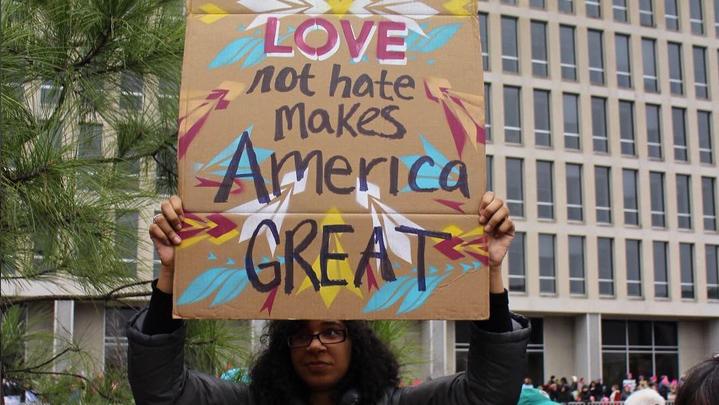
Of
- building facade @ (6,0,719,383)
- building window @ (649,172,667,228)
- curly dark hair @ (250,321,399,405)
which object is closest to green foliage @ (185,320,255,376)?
curly dark hair @ (250,321,399,405)

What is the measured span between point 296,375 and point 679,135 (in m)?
32.6

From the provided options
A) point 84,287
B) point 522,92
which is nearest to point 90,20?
point 84,287

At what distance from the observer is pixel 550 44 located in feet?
106

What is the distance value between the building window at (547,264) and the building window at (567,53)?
468cm

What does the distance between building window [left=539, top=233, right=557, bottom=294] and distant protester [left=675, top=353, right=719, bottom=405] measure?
29664mm

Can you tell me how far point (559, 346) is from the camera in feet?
107

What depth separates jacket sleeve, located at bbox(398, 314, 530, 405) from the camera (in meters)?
2.49

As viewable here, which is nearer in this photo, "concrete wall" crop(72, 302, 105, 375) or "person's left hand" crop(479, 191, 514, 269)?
"person's left hand" crop(479, 191, 514, 269)

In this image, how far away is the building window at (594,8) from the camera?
33.1 meters

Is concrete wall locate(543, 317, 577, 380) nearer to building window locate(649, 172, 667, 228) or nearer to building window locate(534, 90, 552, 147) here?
building window locate(649, 172, 667, 228)

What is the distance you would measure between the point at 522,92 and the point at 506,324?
97.6 ft

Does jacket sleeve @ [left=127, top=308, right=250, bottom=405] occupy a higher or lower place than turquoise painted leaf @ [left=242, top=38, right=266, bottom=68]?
lower

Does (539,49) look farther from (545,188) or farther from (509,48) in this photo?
(545,188)

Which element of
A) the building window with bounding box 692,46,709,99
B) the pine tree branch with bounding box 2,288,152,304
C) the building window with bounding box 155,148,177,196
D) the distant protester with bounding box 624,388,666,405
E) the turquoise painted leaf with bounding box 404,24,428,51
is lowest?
the distant protester with bounding box 624,388,666,405
